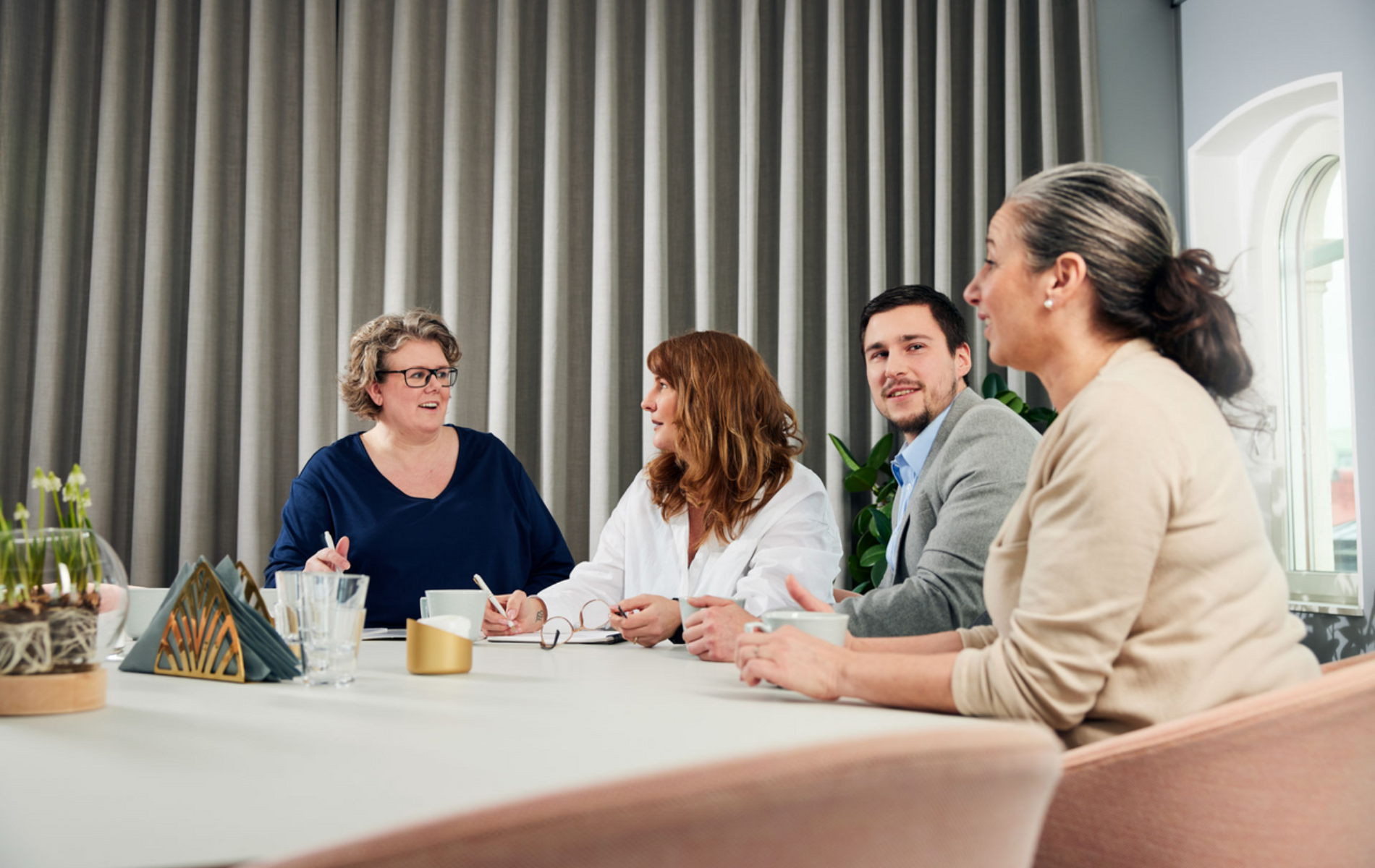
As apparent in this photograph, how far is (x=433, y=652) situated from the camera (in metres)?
1.37

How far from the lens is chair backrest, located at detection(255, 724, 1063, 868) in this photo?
15.6 inches

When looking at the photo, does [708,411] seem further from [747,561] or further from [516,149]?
[516,149]

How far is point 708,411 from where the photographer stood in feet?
7.49

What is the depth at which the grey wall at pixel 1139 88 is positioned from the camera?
385cm

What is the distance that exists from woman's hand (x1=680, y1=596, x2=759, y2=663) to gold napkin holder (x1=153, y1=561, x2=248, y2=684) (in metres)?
0.64

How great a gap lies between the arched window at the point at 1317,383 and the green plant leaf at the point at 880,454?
1.40 m

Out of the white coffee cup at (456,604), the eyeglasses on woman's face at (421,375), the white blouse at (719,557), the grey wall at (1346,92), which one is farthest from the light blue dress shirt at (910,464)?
the grey wall at (1346,92)

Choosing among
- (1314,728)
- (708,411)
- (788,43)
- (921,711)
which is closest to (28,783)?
(921,711)

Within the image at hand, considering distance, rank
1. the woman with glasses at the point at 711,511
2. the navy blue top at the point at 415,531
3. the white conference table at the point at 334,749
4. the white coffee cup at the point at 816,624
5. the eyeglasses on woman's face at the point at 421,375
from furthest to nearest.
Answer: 1. the eyeglasses on woman's face at the point at 421,375
2. the navy blue top at the point at 415,531
3. the woman with glasses at the point at 711,511
4. the white coffee cup at the point at 816,624
5. the white conference table at the point at 334,749

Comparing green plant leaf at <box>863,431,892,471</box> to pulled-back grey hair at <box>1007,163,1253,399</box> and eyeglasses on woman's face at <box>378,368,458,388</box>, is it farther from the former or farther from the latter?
pulled-back grey hair at <box>1007,163,1253,399</box>

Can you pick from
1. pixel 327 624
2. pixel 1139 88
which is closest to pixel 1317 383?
pixel 1139 88

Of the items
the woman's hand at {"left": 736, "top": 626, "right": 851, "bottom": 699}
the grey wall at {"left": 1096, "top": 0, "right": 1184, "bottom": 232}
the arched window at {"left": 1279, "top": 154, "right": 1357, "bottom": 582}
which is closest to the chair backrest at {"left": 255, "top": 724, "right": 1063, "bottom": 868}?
the woman's hand at {"left": 736, "top": 626, "right": 851, "bottom": 699}

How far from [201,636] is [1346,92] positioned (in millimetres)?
3344

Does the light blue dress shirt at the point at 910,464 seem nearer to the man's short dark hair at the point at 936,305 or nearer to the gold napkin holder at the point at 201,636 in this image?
the man's short dark hair at the point at 936,305
